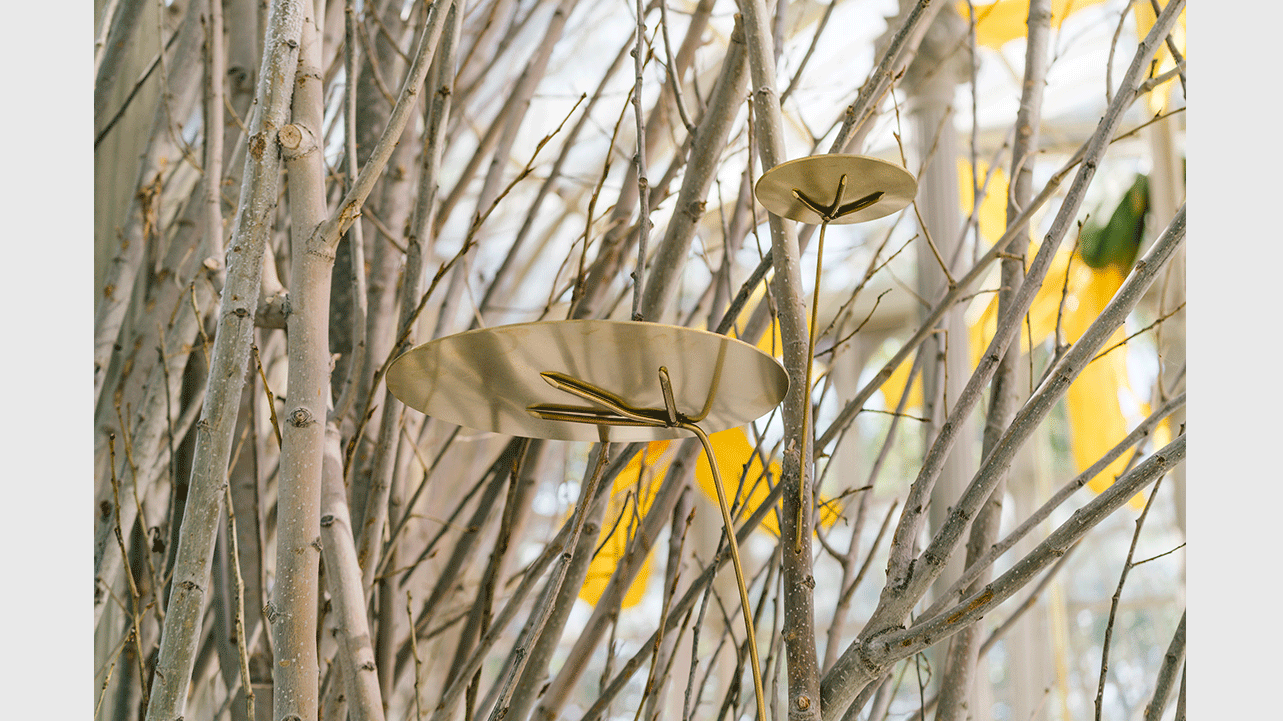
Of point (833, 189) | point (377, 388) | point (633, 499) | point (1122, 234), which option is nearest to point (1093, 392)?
point (1122, 234)

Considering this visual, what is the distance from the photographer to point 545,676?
0.73 m

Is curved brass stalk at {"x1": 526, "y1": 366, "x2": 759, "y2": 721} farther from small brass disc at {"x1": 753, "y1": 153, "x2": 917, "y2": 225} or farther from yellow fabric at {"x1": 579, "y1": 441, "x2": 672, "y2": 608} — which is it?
yellow fabric at {"x1": 579, "y1": 441, "x2": 672, "y2": 608}

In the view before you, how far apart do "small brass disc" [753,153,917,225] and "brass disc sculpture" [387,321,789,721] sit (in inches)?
3.5

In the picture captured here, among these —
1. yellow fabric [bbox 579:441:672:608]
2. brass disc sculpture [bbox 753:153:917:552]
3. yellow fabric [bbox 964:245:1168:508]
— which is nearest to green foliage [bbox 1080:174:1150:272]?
yellow fabric [bbox 964:245:1168:508]

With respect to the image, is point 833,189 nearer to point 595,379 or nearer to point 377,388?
point 595,379

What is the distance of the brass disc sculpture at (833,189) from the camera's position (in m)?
0.46

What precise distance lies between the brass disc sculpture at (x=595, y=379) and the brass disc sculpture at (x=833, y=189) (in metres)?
0.06

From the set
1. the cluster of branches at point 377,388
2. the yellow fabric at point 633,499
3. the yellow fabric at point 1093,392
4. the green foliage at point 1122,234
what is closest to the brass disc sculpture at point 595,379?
the cluster of branches at point 377,388

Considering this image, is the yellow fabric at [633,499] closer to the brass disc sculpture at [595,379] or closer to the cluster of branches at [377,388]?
the cluster of branches at [377,388]

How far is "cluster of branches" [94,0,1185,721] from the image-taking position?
21.1 inches
